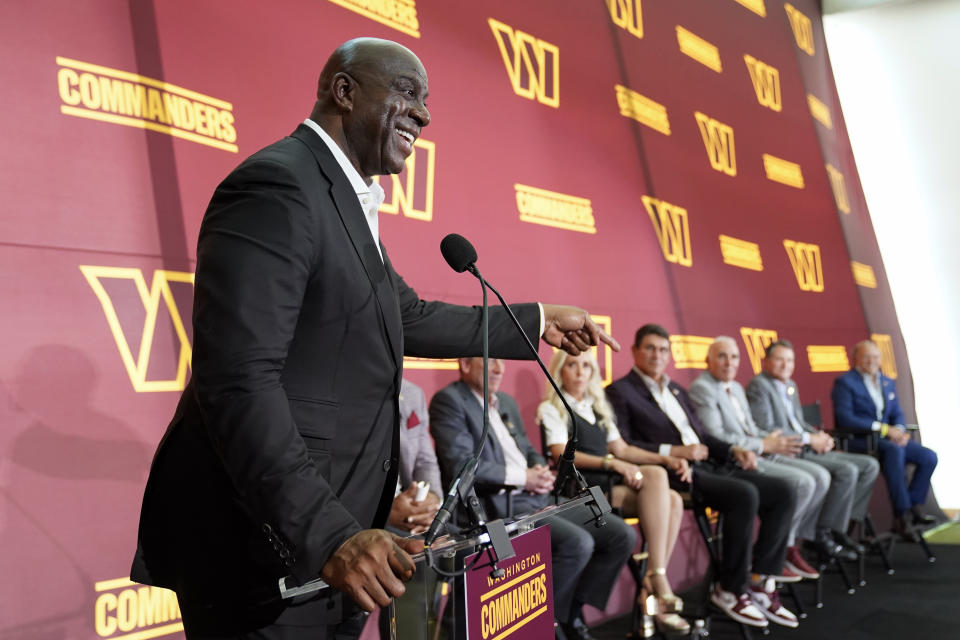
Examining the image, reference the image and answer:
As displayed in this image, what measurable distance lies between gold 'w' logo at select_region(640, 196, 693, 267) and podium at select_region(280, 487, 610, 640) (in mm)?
4436

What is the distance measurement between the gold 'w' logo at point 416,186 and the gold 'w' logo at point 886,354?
5.57m

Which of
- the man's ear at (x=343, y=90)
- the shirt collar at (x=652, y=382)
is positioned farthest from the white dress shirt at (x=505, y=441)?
the man's ear at (x=343, y=90)

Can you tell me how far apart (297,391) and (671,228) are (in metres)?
4.81

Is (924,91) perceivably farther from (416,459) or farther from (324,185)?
(324,185)

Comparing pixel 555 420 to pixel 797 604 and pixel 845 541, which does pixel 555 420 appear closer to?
pixel 797 604

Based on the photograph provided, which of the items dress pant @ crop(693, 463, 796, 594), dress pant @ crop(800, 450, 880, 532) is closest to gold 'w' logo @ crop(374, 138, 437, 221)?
dress pant @ crop(693, 463, 796, 594)

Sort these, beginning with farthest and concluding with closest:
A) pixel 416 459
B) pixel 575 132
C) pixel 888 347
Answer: pixel 888 347, pixel 575 132, pixel 416 459

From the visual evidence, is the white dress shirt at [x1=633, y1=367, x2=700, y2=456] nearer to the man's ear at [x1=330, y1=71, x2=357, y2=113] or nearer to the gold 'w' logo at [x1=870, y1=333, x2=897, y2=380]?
the man's ear at [x1=330, y1=71, x2=357, y2=113]

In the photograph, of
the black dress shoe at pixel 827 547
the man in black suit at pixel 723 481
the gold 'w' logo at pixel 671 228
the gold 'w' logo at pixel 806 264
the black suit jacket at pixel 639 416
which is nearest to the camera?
the man in black suit at pixel 723 481

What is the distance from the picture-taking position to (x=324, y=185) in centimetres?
136

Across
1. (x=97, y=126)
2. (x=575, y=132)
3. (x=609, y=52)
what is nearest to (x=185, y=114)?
(x=97, y=126)

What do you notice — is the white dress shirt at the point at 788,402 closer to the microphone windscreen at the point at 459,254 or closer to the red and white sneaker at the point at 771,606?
the red and white sneaker at the point at 771,606

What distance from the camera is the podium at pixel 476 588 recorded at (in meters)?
1.13

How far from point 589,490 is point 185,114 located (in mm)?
2125
